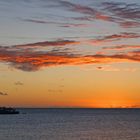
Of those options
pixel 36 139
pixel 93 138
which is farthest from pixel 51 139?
pixel 93 138

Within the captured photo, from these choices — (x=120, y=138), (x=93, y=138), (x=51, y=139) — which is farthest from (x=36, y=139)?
(x=120, y=138)

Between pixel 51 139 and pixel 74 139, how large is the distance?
4.61 m

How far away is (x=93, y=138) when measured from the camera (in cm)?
8756

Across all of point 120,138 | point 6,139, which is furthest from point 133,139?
point 6,139

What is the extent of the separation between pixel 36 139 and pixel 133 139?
61.3ft

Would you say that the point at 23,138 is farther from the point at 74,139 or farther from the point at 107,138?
the point at 107,138

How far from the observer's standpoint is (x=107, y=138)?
88.1 m

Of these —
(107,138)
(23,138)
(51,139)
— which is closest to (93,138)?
(107,138)

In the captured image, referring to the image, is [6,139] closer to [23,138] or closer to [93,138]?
[23,138]

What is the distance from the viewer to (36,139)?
85.8m

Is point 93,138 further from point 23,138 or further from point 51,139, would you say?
point 23,138

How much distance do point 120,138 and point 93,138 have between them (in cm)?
539

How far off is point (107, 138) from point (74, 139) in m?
7.49

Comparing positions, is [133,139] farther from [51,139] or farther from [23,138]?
[23,138]
